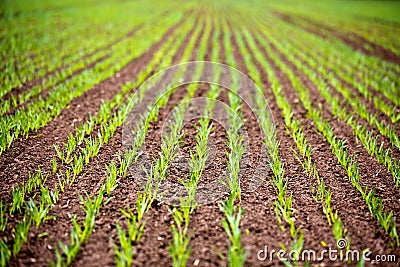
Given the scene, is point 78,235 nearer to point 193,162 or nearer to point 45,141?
point 193,162

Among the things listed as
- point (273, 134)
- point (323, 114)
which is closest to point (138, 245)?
point (273, 134)

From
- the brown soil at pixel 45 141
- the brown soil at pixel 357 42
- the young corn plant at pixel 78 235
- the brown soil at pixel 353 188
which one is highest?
the brown soil at pixel 357 42

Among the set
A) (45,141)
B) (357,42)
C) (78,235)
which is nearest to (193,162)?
(78,235)

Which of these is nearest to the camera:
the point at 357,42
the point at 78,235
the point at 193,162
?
the point at 78,235

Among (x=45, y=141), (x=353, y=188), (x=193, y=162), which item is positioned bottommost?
(x=353, y=188)

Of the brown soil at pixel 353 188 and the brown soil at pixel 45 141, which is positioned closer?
the brown soil at pixel 353 188

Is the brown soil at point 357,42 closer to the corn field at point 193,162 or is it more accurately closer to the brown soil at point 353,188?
the corn field at point 193,162

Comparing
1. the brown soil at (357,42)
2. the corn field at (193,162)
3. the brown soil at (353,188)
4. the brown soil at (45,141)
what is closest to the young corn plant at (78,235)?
the corn field at (193,162)

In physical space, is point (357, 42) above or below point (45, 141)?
above

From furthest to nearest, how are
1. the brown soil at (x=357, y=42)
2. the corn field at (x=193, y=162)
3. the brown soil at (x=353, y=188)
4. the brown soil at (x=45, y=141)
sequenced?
the brown soil at (x=357, y=42)
the brown soil at (x=45, y=141)
the brown soil at (x=353, y=188)
the corn field at (x=193, y=162)

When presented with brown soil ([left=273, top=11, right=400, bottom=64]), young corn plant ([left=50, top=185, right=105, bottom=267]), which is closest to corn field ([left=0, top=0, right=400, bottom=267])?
young corn plant ([left=50, top=185, right=105, bottom=267])

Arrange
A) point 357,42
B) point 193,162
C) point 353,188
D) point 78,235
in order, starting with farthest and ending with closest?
1. point 357,42
2. point 193,162
3. point 353,188
4. point 78,235

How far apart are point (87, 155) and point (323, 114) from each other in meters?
3.67

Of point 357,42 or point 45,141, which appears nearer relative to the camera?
point 45,141
